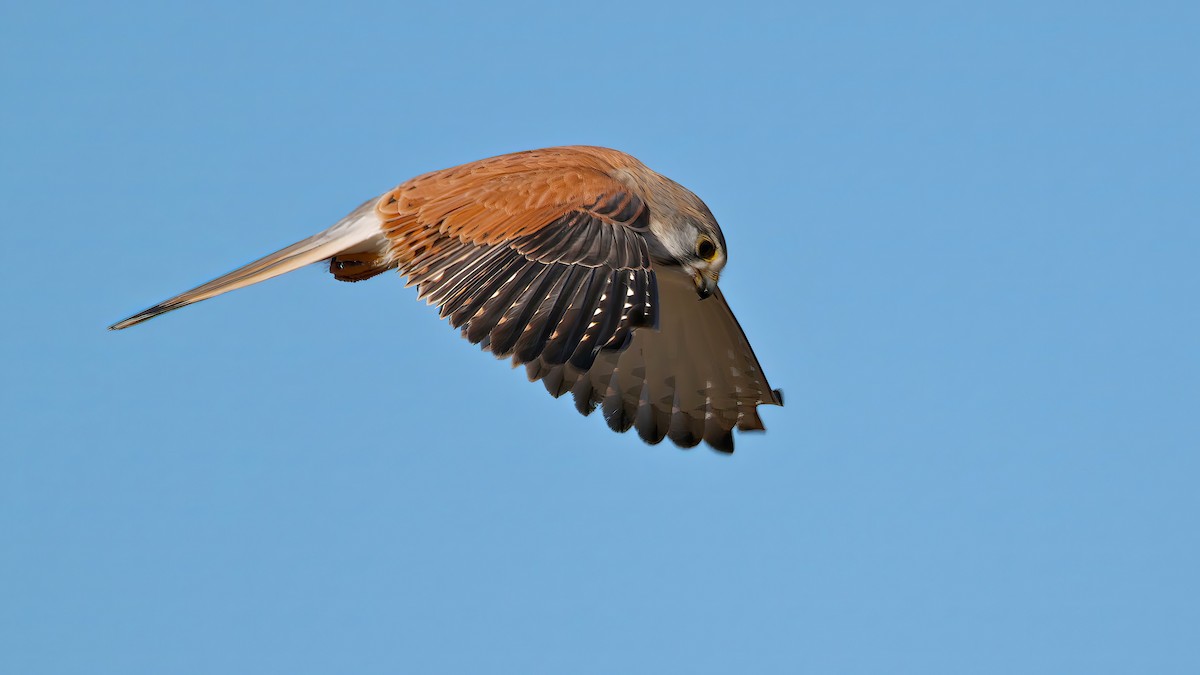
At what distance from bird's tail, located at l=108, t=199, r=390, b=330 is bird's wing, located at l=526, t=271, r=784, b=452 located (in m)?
1.86

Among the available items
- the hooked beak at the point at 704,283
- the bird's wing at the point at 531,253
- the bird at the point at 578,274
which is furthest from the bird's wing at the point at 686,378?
the bird's wing at the point at 531,253

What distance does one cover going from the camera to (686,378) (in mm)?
9492

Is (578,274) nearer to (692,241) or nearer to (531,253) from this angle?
(531,253)

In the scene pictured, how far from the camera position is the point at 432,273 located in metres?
7.03

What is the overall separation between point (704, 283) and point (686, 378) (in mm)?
1142

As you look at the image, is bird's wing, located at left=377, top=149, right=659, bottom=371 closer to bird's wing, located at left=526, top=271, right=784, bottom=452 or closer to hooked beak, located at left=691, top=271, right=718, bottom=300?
hooked beak, located at left=691, top=271, right=718, bottom=300

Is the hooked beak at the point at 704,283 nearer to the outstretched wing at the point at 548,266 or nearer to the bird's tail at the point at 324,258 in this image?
the outstretched wing at the point at 548,266

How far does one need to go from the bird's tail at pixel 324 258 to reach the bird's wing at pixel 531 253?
0.17 metres

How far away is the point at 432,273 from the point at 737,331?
9.87 feet

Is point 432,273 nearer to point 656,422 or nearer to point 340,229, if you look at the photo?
point 340,229

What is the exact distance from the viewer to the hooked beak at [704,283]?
8.49 metres

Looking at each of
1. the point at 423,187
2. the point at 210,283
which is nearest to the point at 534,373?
the point at 423,187

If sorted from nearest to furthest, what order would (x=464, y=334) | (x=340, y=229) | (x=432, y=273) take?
(x=464, y=334) → (x=432, y=273) → (x=340, y=229)

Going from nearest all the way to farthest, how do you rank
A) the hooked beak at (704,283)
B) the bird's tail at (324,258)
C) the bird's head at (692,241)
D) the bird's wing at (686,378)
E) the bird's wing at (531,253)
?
the bird's wing at (531,253), the bird's tail at (324,258), the bird's head at (692,241), the hooked beak at (704,283), the bird's wing at (686,378)
